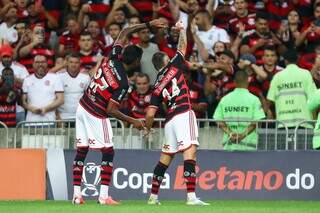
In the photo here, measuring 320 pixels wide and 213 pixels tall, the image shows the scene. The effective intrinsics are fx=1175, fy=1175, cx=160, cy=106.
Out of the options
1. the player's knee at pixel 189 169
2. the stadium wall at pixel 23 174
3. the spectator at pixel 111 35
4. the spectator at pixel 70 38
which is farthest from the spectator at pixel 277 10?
the player's knee at pixel 189 169

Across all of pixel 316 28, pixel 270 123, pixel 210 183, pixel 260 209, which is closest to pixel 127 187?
pixel 210 183

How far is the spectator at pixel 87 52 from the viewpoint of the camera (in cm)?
2328

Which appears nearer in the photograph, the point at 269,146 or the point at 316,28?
the point at 269,146

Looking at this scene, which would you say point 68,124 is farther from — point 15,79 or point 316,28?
point 316,28

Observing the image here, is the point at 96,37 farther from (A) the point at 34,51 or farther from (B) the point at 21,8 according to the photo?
(B) the point at 21,8

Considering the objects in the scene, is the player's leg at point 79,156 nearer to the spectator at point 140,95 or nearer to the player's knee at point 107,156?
the player's knee at point 107,156

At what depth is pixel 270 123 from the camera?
67.6 feet

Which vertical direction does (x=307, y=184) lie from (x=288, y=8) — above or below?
below

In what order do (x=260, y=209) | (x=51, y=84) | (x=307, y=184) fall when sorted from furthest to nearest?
(x=51, y=84), (x=307, y=184), (x=260, y=209)

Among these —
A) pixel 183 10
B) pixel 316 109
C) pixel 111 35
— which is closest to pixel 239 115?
pixel 316 109

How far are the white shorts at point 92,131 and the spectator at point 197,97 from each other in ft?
14.3

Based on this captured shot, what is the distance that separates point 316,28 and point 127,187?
5.87m

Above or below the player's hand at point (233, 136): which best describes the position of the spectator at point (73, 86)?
above

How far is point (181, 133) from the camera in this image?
17.5 m
